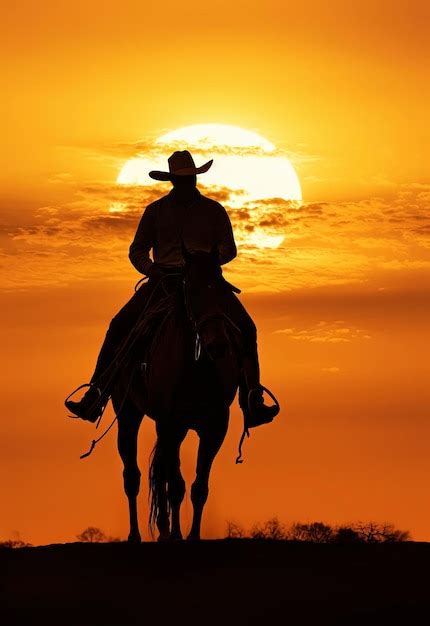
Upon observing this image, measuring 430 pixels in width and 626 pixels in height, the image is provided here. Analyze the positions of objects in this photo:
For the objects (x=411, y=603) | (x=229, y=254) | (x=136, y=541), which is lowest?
(x=136, y=541)

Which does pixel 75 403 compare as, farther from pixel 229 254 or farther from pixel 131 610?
pixel 131 610

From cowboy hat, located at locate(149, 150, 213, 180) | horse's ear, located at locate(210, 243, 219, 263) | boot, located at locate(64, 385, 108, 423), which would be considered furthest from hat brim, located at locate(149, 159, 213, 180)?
boot, located at locate(64, 385, 108, 423)

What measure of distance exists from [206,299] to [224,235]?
194 centimetres

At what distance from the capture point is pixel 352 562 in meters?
21.1

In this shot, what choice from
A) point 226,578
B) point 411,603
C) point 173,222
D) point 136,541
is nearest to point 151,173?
point 173,222

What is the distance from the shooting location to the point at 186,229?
76.6 ft

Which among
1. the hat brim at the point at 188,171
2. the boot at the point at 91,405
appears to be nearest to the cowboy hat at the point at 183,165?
the hat brim at the point at 188,171

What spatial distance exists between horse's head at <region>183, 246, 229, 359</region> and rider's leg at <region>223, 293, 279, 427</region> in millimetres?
700

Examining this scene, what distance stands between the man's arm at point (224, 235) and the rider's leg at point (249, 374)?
620mm

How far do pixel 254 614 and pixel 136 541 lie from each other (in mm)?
5880

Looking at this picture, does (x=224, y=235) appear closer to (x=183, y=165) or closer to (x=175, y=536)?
(x=183, y=165)

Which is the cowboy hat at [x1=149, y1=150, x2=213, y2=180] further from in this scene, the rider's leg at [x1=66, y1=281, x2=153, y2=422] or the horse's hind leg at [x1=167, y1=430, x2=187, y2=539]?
the horse's hind leg at [x1=167, y1=430, x2=187, y2=539]

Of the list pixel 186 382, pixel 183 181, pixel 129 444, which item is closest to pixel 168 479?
pixel 186 382

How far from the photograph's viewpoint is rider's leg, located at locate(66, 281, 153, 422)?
24.0m
